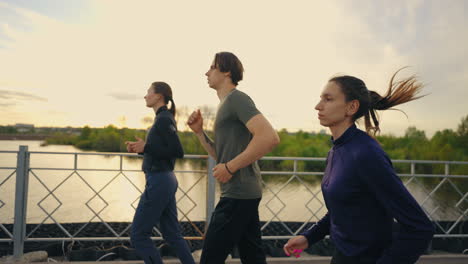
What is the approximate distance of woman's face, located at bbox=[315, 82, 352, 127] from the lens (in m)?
1.14

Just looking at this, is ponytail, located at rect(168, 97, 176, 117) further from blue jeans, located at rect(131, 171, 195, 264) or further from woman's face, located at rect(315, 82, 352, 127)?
woman's face, located at rect(315, 82, 352, 127)

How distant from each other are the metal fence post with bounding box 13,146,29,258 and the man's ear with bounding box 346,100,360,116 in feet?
10.3

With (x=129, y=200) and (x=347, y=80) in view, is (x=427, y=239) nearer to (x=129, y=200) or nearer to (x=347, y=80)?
(x=347, y=80)

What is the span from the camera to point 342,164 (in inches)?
42.3

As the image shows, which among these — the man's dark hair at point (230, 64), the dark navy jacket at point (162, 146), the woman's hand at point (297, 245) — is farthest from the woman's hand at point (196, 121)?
the woman's hand at point (297, 245)

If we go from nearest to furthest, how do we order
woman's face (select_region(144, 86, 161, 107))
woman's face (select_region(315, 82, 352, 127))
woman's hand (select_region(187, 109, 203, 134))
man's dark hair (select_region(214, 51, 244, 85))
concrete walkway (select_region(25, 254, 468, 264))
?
woman's face (select_region(315, 82, 352, 127))
man's dark hair (select_region(214, 51, 244, 85))
woman's hand (select_region(187, 109, 203, 134))
woman's face (select_region(144, 86, 161, 107))
concrete walkway (select_region(25, 254, 468, 264))

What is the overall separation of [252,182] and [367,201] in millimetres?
709

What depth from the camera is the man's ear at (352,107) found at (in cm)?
114

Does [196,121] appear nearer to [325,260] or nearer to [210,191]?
[210,191]

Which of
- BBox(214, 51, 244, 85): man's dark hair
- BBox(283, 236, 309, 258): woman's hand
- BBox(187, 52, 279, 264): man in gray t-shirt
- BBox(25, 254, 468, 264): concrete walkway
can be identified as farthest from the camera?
BBox(25, 254, 468, 264): concrete walkway

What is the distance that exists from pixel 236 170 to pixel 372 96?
653 millimetres

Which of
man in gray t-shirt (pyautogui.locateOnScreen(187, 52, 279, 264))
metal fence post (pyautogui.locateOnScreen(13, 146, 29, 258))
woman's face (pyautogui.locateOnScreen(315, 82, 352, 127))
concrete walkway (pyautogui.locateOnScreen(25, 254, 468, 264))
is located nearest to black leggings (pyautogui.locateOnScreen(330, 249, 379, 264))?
woman's face (pyautogui.locateOnScreen(315, 82, 352, 127))

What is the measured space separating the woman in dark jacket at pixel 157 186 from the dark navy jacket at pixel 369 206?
4.43 ft

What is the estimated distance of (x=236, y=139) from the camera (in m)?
1.66
